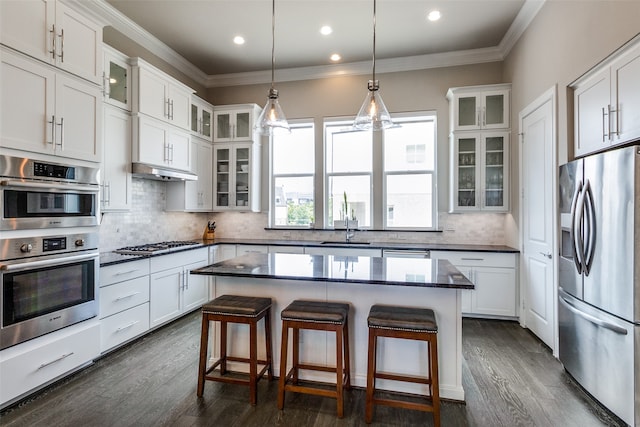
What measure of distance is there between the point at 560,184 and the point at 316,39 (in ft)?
10.1

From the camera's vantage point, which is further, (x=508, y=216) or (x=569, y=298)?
(x=508, y=216)

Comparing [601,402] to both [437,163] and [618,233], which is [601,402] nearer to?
[618,233]

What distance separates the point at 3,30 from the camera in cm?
213

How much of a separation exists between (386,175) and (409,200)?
19.2 inches

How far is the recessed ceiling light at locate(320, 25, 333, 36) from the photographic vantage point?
12.5 ft

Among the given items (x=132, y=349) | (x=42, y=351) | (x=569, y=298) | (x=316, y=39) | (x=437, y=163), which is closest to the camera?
(x=42, y=351)

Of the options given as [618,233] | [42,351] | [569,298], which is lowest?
[42,351]

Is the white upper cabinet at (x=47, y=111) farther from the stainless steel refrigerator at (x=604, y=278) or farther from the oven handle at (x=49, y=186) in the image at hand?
the stainless steel refrigerator at (x=604, y=278)

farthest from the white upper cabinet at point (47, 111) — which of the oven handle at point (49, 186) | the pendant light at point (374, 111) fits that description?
the pendant light at point (374, 111)

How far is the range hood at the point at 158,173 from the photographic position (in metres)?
3.53

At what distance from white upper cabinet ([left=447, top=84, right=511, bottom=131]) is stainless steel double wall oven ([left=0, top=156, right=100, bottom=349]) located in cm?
405

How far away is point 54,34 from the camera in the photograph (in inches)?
96.1

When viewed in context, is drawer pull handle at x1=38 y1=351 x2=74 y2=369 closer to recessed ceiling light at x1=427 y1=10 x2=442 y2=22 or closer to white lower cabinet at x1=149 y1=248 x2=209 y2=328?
white lower cabinet at x1=149 y1=248 x2=209 y2=328

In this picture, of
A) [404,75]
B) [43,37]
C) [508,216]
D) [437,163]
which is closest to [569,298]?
[508,216]
